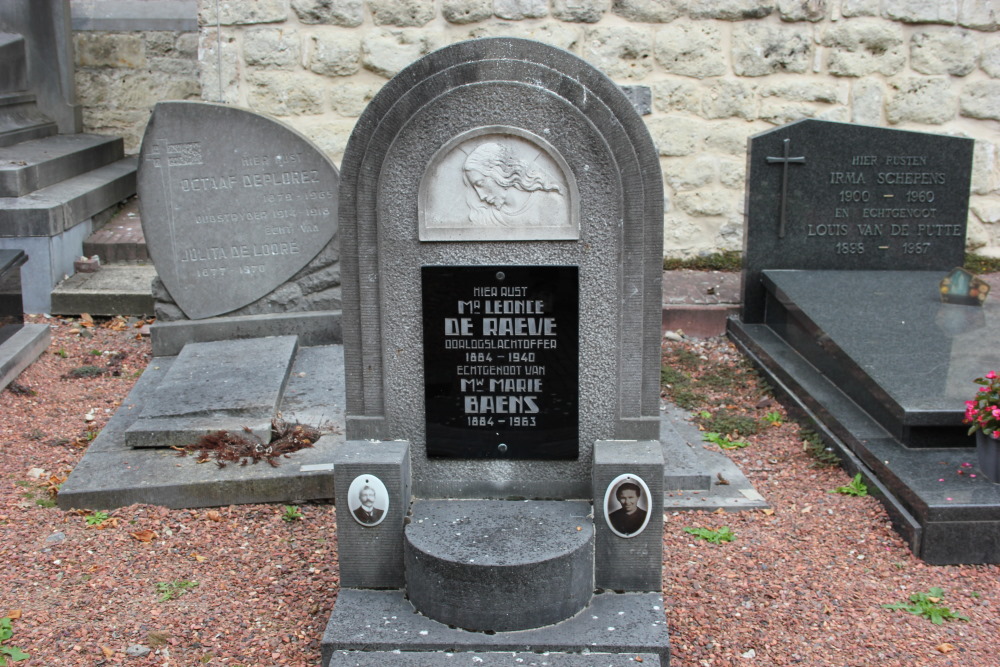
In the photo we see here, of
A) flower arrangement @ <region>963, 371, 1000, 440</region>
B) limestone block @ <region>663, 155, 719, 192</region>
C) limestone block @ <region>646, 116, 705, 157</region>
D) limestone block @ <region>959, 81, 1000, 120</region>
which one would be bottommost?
flower arrangement @ <region>963, 371, 1000, 440</region>

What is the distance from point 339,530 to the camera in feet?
12.0

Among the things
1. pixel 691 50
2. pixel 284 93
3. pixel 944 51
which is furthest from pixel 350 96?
pixel 944 51

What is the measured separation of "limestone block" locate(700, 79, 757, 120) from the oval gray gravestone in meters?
3.27

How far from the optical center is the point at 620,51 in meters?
8.02

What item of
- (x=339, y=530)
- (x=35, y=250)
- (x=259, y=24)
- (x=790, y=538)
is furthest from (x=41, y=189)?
(x=790, y=538)

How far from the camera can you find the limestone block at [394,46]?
7957 mm

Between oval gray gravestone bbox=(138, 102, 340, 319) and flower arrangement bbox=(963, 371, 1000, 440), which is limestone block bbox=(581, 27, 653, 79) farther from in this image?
flower arrangement bbox=(963, 371, 1000, 440)

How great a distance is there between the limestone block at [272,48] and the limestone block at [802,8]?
3.82 meters

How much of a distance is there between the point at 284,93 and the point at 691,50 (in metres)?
3.26

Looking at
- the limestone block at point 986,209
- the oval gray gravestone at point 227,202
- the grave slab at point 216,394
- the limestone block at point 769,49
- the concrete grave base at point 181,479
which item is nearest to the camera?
the concrete grave base at point 181,479

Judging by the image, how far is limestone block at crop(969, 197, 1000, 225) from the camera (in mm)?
8297

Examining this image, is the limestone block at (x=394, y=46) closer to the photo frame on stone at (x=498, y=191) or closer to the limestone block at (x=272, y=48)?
the limestone block at (x=272, y=48)

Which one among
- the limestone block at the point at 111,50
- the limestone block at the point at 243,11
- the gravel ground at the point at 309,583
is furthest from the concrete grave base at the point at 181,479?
the limestone block at the point at 111,50

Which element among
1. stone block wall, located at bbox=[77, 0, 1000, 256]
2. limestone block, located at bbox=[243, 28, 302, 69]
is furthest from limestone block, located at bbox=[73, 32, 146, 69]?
limestone block, located at bbox=[243, 28, 302, 69]
